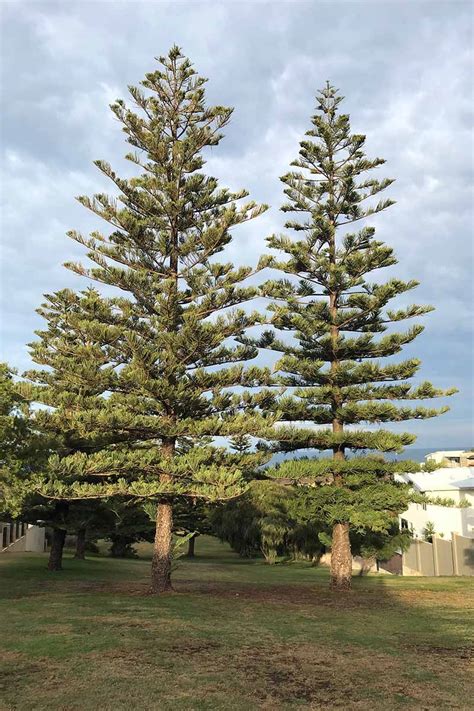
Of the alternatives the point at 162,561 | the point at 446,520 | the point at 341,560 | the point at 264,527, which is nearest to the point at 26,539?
the point at 264,527

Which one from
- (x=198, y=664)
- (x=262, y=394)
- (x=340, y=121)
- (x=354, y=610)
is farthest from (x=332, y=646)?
(x=340, y=121)

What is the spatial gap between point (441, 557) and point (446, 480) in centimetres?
1081

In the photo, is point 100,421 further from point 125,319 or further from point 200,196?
point 200,196

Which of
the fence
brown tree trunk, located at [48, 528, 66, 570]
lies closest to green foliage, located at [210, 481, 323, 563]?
the fence

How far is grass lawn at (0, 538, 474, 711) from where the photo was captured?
5.33 metres

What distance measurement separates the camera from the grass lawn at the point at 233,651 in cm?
533

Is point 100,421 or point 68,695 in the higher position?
point 100,421

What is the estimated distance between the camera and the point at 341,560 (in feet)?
44.7

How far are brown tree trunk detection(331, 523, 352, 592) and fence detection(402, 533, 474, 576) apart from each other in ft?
27.9

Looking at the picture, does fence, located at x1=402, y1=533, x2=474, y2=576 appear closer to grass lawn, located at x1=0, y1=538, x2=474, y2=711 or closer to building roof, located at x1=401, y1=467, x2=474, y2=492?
A: building roof, located at x1=401, y1=467, x2=474, y2=492

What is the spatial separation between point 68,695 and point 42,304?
21.7m

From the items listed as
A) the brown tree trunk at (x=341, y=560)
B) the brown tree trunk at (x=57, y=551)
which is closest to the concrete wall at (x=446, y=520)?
the brown tree trunk at (x=341, y=560)

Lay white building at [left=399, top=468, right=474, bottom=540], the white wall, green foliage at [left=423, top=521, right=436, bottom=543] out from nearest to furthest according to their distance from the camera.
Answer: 1. green foliage at [left=423, top=521, right=436, bottom=543]
2. white building at [left=399, top=468, right=474, bottom=540]
3. the white wall

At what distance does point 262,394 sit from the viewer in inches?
516
